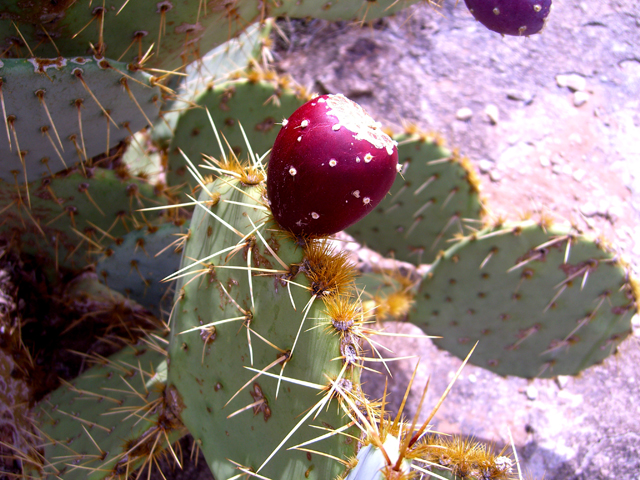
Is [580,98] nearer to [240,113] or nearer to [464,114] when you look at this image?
[464,114]

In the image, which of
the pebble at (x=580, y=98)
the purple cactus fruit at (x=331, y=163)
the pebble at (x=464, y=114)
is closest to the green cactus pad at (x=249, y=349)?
A: the purple cactus fruit at (x=331, y=163)

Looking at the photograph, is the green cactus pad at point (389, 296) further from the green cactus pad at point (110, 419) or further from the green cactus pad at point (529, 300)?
the green cactus pad at point (110, 419)

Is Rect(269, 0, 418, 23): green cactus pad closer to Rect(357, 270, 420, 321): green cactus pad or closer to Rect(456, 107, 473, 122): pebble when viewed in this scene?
Rect(357, 270, 420, 321): green cactus pad

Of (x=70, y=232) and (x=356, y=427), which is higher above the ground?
(x=356, y=427)

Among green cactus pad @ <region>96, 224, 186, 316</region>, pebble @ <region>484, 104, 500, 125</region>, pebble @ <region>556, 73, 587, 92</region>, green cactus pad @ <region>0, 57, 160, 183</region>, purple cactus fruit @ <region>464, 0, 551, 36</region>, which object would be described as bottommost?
pebble @ <region>484, 104, 500, 125</region>

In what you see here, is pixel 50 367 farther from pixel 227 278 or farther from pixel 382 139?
pixel 382 139

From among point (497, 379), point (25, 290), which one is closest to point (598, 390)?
point (497, 379)

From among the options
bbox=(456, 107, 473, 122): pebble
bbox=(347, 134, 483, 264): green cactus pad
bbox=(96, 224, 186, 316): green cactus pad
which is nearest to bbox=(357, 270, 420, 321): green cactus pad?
bbox=(347, 134, 483, 264): green cactus pad

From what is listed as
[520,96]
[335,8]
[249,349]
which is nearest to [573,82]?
[520,96]
